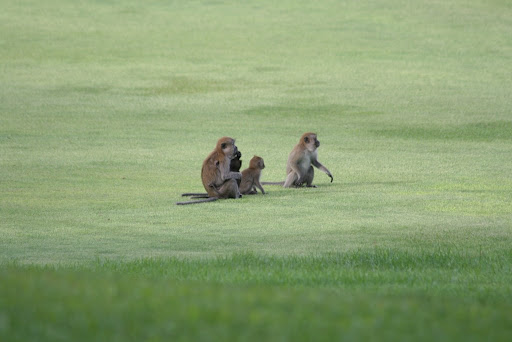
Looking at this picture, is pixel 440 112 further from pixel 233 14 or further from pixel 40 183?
pixel 233 14

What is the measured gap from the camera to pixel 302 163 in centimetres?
1625

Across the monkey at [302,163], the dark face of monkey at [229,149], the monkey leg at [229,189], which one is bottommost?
the monkey leg at [229,189]

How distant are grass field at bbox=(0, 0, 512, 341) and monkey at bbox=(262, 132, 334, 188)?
59 centimetres

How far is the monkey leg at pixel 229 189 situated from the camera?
1454cm

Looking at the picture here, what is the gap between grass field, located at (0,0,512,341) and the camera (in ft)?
15.4

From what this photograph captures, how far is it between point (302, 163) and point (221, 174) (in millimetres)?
2222

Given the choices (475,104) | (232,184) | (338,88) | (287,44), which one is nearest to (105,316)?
(232,184)

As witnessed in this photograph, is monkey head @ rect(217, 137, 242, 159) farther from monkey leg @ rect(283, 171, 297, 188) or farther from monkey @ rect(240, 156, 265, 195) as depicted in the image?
monkey leg @ rect(283, 171, 297, 188)

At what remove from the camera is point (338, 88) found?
31391 mm

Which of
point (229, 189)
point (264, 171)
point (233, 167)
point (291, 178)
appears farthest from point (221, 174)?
point (264, 171)

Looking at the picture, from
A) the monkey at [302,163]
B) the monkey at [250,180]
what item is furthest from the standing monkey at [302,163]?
the monkey at [250,180]

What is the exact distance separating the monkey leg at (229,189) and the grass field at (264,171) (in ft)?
1.26

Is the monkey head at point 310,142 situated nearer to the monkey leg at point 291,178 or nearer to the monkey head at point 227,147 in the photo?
the monkey leg at point 291,178

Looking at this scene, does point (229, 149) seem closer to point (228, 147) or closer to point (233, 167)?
point (228, 147)
